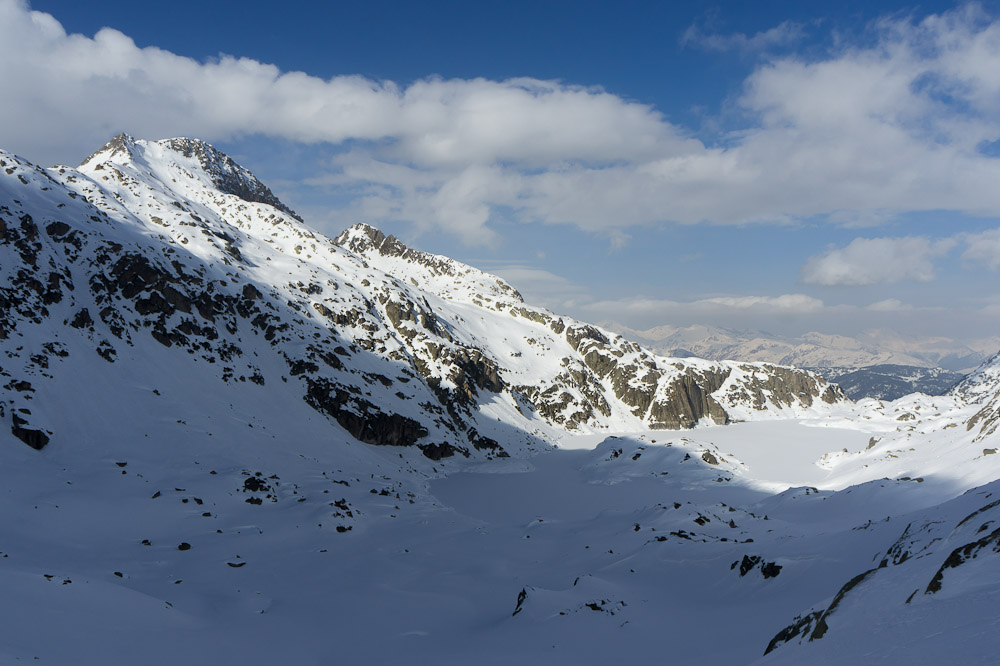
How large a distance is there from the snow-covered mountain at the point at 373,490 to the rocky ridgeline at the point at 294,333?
1.90ft

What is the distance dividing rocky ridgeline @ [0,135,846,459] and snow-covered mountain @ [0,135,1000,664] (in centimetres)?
58

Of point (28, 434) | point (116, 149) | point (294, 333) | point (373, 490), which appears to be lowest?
point (373, 490)

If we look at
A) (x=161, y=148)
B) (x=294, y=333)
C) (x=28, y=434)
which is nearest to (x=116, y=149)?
(x=161, y=148)

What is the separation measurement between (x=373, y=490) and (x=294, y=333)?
47.6 meters

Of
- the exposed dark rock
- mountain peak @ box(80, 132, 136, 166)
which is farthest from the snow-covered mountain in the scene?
mountain peak @ box(80, 132, 136, 166)

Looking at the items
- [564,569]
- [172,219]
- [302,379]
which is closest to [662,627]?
[564,569]

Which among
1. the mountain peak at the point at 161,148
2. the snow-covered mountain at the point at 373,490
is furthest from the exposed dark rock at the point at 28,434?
the mountain peak at the point at 161,148

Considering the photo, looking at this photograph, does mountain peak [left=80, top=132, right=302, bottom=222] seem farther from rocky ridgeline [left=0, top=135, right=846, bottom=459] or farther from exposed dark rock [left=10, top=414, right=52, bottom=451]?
exposed dark rock [left=10, top=414, right=52, bottom=451]

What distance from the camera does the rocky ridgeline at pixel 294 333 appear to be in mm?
65562

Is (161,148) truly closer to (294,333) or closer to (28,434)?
(294,333)

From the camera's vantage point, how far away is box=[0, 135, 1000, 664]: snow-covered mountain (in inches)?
730

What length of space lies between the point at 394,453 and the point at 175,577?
53740 mm

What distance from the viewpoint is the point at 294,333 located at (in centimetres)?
9144

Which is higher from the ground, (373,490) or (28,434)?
(28,434)
